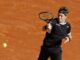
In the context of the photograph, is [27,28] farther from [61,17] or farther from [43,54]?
[61,17]

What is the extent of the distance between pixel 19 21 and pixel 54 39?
4267 mm

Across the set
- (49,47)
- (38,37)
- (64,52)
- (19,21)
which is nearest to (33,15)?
(19,21)

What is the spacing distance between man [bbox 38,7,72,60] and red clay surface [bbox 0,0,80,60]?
6.19ft

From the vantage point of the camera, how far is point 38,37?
11.7 m

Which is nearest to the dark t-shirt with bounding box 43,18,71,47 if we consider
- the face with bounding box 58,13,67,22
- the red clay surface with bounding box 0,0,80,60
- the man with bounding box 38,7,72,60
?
the man with bounding box 38,7,72,60

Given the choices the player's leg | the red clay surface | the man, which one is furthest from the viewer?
the red clay surface

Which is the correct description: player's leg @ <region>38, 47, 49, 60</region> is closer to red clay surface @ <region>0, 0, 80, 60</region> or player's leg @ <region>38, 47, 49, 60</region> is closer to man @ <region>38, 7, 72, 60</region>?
man @ <region>38, 7, 72, 60</region>

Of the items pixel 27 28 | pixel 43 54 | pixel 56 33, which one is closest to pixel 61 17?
pixel 56 33

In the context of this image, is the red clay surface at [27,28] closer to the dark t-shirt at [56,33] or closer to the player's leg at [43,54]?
the player's leg at [43,54]

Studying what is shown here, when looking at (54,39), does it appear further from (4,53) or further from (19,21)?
(19,21)

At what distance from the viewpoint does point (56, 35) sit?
28.0ft

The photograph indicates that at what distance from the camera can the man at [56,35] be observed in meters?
8.26

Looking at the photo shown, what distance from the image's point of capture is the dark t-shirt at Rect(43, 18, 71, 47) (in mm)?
8414

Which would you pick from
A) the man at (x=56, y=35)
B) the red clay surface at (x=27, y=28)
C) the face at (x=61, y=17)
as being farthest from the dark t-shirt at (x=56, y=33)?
the red clay surface at (x=27, y=28)
